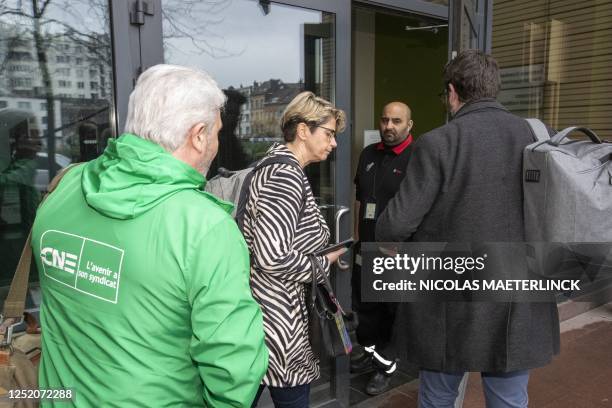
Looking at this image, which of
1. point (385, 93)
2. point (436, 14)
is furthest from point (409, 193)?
point (385, 93)

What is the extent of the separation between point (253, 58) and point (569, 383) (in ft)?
10.1

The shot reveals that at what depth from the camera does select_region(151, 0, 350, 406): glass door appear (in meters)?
2.57

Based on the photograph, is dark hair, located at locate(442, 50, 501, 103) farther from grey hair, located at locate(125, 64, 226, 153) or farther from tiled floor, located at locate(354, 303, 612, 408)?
tiled floor, located at locate(354, 303, 612, 408)

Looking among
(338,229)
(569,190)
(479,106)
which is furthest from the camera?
(338,229)

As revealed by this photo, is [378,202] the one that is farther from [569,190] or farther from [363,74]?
[363,74]

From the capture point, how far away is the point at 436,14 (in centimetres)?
353

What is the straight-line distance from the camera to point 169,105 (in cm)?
119

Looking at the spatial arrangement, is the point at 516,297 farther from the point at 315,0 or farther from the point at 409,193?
the point at 315,0

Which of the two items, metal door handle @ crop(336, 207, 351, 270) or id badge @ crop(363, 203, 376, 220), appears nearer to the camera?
metal door handle @ crop(336, 207, 351, 270)

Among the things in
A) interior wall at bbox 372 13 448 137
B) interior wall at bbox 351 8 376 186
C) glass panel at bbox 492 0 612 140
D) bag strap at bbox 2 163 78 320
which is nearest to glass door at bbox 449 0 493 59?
glass panel at bbox 492 0 612 140

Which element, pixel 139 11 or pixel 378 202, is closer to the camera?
pixel 139 11

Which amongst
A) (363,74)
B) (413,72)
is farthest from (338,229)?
(413,72)

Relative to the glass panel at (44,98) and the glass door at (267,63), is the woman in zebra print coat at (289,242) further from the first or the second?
the glass panel at (44,98)

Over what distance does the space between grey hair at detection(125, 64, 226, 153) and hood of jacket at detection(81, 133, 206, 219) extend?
3 cm
